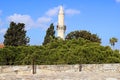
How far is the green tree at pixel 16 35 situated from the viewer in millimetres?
51062

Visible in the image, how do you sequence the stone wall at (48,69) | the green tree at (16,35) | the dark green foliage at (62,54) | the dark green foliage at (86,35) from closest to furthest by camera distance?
1. the stone wall at (48,69)
2. the dark green foliage at (62,54)
3. the green tree at (16,35)
4. the dark green foliage at (86,35)

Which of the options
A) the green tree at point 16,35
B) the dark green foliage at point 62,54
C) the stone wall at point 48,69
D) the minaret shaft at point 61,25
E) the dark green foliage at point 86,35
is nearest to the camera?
the stone wall at point 48,69

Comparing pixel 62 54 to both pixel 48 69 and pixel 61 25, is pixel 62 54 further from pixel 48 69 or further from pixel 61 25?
pixel 61 25

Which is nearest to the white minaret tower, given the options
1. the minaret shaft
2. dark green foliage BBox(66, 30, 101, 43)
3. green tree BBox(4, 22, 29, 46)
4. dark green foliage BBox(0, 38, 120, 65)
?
the minaret shaft

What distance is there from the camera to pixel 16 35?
51.6 metres

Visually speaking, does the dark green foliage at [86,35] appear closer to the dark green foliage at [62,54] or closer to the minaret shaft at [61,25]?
the minaret shaft at [61,25]

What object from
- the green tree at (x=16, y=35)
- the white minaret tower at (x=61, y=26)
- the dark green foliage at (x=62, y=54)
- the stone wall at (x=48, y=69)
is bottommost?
the stone wall at (x=48, y=69)

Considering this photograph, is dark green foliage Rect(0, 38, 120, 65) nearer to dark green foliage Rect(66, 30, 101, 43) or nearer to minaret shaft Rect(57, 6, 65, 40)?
dark green foliage Rect(66, 30, 101, 43)

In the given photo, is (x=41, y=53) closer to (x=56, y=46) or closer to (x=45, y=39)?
(x=56, y=46)

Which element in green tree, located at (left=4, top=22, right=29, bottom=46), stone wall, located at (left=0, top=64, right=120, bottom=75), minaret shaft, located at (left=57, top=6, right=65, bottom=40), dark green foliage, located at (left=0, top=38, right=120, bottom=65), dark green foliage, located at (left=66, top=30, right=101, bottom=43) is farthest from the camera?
minaret shaft, located at (left=57, top=6, right=65, bottom=40)

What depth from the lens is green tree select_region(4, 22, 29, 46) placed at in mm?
51062

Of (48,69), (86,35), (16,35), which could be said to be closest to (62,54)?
(48,69)

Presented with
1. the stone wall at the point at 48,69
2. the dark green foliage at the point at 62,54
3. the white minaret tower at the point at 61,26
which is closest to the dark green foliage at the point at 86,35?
the white minaret tower at the point at 61,26

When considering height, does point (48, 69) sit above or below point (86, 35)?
below
